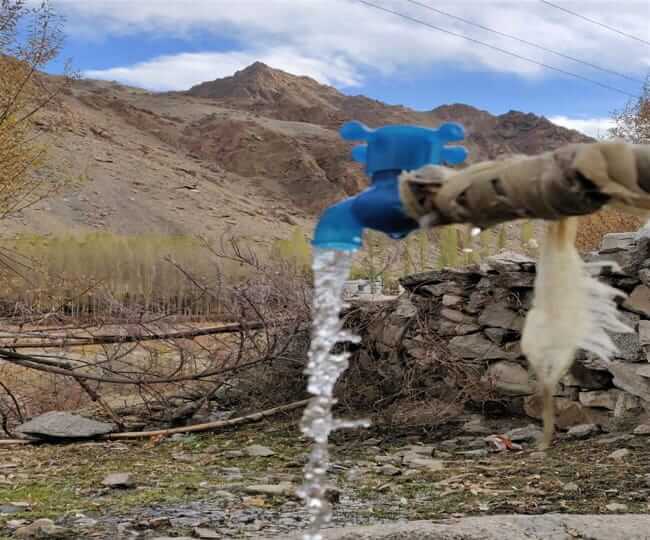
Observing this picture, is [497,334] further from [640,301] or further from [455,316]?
[640,301]

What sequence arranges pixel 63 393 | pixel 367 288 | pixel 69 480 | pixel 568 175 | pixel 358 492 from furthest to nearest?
pixel 367 288 < pixel 63 393 < pixel 69 480 < pixel 358 492 < pixel 568 175

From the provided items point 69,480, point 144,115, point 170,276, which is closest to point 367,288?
point 69,480

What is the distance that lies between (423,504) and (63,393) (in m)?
4.22

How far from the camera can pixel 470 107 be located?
6147cm

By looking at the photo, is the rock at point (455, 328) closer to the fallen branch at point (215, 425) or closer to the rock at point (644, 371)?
the fallen branch at point (215, 425)

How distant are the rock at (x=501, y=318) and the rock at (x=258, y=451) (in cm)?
180

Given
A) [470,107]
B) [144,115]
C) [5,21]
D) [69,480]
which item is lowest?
[69,480]

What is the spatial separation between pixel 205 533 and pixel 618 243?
10.5 feet

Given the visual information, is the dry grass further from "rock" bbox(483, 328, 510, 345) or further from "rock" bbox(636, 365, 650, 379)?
"rock" bbox(636, 365, 650, 379)

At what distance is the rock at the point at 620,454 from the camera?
455cm

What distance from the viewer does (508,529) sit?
2.46 m

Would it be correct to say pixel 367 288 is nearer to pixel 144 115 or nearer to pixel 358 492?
pixel 358 492

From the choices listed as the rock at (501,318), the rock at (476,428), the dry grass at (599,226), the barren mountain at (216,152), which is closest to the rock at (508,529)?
the rock at (476,428)

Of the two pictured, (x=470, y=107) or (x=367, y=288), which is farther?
(x=470, y=107)
